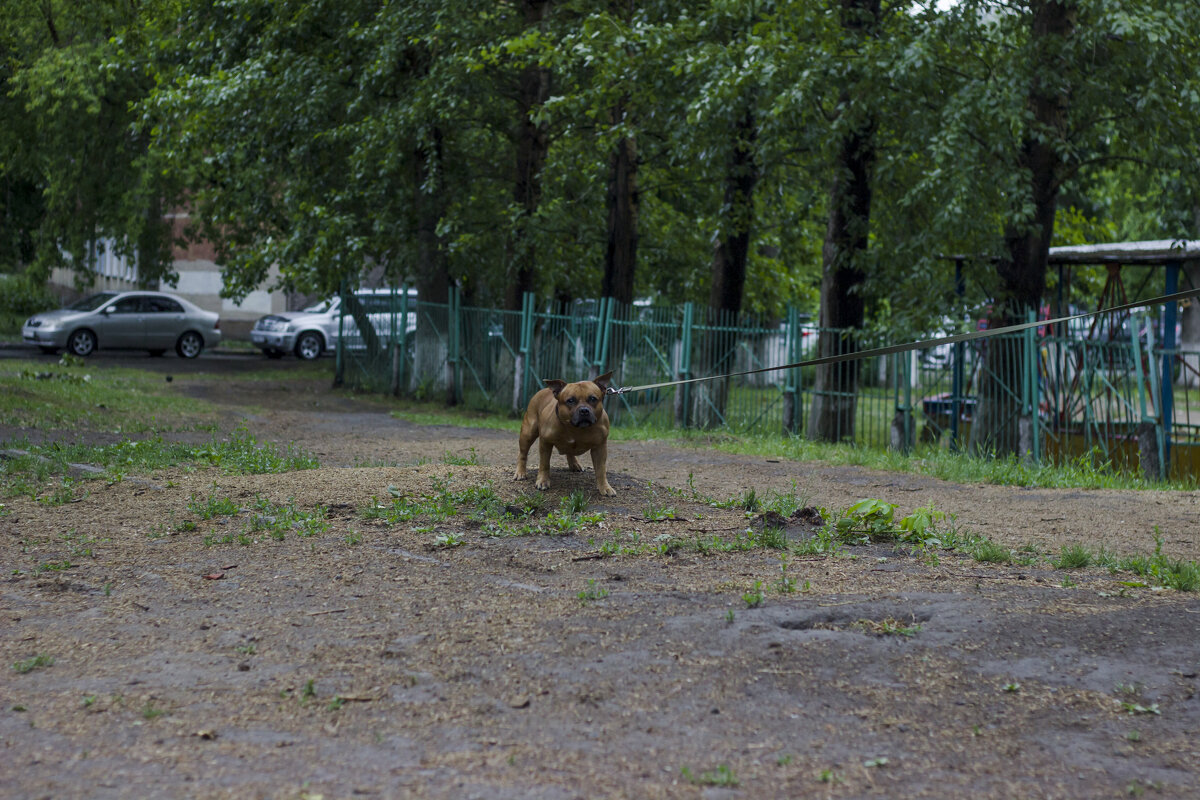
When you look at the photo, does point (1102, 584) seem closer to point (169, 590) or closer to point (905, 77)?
point (169, 590)

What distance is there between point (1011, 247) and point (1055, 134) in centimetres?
154

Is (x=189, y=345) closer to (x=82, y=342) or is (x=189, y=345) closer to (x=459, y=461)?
(x=82, y=342)

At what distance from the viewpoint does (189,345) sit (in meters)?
29.3

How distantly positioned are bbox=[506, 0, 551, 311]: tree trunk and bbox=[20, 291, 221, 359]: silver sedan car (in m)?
13.1

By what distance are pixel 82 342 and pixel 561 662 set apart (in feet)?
84.3

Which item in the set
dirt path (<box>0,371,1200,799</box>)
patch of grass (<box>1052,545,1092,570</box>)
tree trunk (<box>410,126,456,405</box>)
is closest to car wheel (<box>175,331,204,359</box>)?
tree trunk (<box>410,126,456,405</box>)

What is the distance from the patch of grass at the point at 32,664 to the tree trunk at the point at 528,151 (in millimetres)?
13513

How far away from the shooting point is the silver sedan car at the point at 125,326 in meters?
26.7

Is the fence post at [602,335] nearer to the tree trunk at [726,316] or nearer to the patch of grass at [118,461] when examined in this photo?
the tree trunk at [726,316]

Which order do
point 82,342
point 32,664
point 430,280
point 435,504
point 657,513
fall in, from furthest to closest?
1. point 82,342
2. point 430,280
3. point 435,504
4. point 657,513
5. point 32,664

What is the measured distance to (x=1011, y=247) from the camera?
1284cm

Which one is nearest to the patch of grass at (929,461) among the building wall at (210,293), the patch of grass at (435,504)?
the patch of grass at (435,504)

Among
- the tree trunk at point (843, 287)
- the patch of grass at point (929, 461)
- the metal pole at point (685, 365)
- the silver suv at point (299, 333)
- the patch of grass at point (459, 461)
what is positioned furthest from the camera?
the silver suv at point (299, 333)

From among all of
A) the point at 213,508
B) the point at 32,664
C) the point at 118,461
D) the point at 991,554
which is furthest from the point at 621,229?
the point at 32,664
